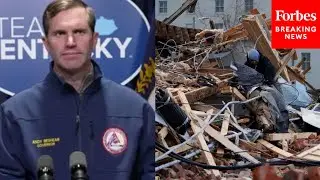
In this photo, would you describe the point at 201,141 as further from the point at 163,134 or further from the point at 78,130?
the point at 78,130

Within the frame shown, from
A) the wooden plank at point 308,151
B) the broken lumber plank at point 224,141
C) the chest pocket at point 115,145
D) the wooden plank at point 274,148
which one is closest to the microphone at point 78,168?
the chest pocket at point 115,145

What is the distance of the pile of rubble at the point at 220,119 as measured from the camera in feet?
28.8

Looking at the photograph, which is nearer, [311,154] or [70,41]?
[70,41]

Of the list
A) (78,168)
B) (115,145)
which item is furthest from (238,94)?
(78,168)

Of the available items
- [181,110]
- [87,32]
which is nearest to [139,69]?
[87,32]

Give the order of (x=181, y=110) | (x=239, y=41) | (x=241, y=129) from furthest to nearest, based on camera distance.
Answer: (x=239, y=41), (x=241, y=129), (x=181, y=110)

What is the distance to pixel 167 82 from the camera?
11.7m

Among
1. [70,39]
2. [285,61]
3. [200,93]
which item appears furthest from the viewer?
[285,61]

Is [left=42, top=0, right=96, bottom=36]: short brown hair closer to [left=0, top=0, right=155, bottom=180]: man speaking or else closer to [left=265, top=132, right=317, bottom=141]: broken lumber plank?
[left=0, top=0, right=155, bottom=180]: man speaking

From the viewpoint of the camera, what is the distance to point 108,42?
12.2 ft

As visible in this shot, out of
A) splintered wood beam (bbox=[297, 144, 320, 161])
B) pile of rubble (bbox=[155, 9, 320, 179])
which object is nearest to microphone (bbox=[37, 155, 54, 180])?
pile of rubble (bbox=[155, 9, 320, 179])

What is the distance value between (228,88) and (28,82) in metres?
8.28

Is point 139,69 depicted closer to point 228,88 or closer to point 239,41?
point 228,88

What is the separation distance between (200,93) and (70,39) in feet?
25.2
